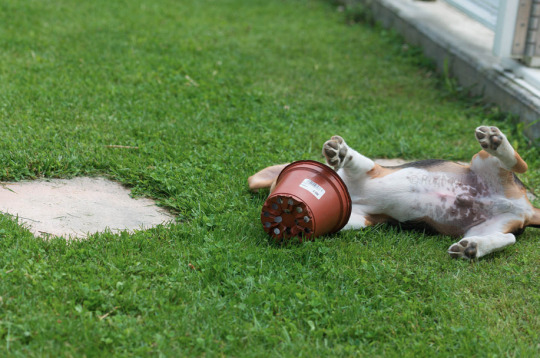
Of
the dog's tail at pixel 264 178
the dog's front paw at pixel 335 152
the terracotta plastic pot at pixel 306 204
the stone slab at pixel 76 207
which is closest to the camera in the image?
the terracotta plastic pot at pixel 306 204

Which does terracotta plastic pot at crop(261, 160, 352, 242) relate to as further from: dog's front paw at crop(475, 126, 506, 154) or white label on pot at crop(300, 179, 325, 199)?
dog's front paw at crop(475, 126, 506, 154)

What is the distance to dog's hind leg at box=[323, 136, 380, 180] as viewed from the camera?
11.9 feet

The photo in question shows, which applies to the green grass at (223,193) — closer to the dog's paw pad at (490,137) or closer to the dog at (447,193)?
the dog at (447,193)

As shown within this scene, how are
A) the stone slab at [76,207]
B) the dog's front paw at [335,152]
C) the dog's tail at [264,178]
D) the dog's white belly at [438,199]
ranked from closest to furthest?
1. the stone slab at [76,207]
2. the dog's front paw at [335,152]
3. the dog's white belly at [438,199]
4. the dog's tail at [264,178]

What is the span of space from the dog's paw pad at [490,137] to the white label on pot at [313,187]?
37.8 inches

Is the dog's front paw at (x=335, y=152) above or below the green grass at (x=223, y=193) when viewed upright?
above

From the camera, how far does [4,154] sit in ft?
13.5

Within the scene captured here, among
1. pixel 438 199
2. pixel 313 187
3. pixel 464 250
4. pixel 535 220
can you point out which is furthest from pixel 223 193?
pixel 535 220

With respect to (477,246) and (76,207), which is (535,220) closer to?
(477,246)

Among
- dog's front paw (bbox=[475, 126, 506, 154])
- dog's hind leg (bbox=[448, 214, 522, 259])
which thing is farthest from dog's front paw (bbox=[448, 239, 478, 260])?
dog's front paw (bbox=[475, 126, 506, 154])

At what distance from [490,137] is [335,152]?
0.87 meters

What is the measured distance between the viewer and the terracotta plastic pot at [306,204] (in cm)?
336

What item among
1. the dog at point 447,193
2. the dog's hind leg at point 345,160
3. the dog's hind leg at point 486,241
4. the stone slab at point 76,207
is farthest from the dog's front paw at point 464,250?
the stone slab at point 76,207

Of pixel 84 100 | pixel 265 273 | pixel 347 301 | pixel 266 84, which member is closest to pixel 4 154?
pixel 84 100
